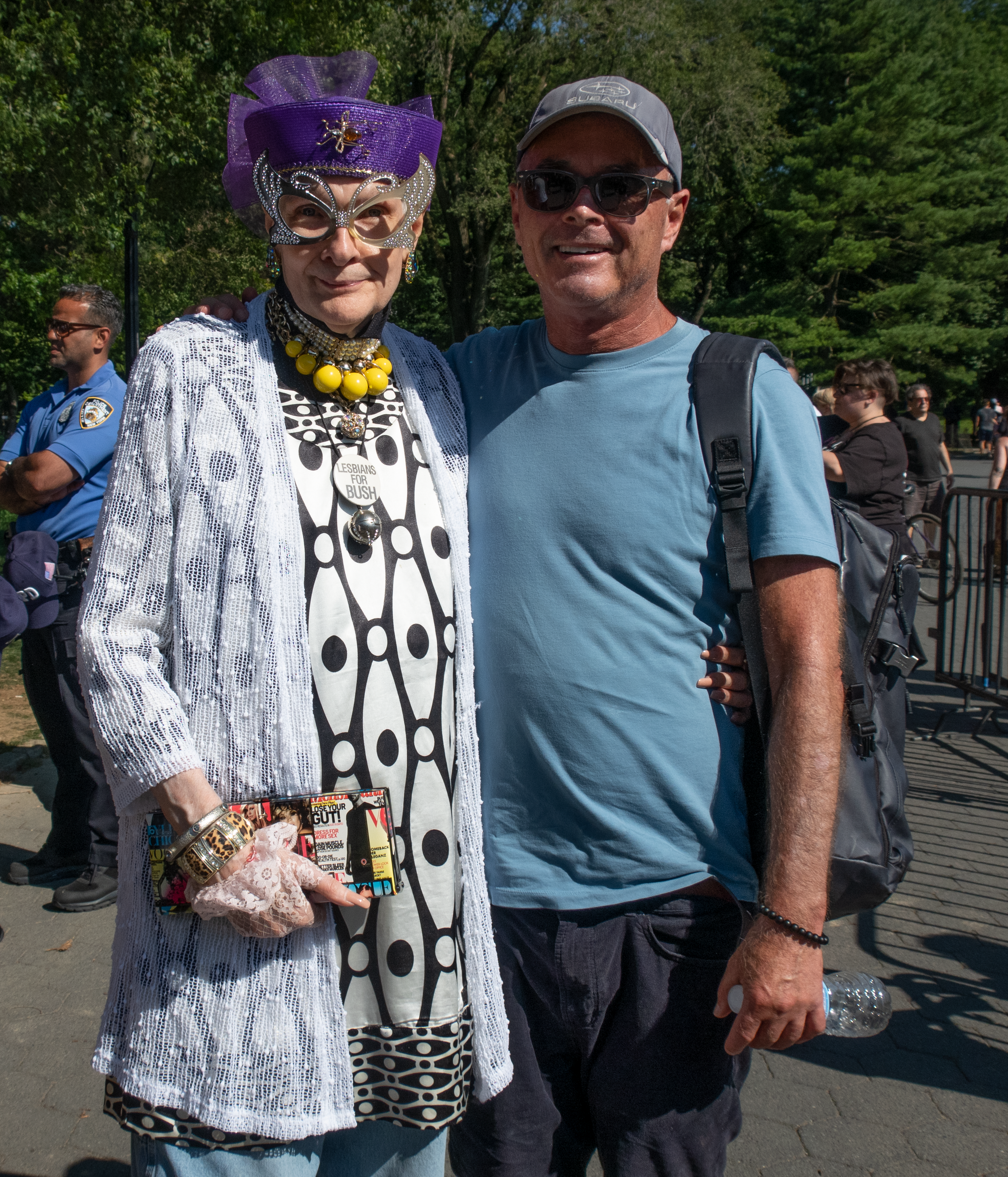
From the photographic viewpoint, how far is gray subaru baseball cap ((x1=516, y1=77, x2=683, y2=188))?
5.78 ft

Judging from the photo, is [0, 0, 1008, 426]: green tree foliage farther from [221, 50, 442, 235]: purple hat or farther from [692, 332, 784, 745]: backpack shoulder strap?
[692, 332, 784, 745]: backpack shoulder strap

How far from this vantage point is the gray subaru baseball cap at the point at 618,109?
5.78 feet

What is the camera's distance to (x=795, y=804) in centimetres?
162

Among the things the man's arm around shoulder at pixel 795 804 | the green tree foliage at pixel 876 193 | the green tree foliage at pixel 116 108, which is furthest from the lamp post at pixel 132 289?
the green tree foliage at pixel 876 193

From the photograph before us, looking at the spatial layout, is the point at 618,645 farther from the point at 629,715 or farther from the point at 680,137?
the point at 680,137

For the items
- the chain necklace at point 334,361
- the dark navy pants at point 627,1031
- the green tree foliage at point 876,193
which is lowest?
the dark navy pants at point 627,1031

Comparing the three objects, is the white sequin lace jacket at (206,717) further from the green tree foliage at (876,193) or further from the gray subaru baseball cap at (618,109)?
the green tree foliage at (876,193)

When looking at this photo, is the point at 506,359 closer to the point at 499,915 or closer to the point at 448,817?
the point at 448,817

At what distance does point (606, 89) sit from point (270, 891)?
1457mm

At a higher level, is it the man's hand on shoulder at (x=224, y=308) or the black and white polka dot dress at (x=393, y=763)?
the man's hand on shoulder at (x=224, y=308)

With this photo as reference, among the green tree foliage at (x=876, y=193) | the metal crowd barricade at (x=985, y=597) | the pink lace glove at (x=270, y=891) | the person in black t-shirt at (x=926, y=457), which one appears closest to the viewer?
the pink lace glove at (x=270, y=891)

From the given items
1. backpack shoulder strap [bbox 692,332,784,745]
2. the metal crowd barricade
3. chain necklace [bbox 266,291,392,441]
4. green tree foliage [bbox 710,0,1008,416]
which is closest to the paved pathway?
backpack shoulder strap [bbox 692,332,784,745]

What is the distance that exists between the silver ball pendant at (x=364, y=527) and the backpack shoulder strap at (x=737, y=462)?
1.91ft

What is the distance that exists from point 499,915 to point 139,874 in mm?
626
